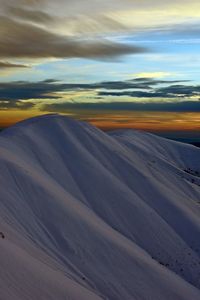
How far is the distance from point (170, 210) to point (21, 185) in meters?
11.3

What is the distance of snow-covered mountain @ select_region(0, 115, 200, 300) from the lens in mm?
15336

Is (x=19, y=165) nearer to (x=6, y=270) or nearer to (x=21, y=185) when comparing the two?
(x=21, y=185)

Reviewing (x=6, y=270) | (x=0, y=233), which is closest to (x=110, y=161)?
(x=0, y=233)

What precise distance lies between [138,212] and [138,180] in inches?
206

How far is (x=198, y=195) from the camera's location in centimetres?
3675

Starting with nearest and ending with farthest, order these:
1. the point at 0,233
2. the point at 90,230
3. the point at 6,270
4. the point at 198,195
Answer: the point at 6,270
the point at 0,233
the point at 90,230
the point at 198,195

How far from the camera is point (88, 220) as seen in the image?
22.2 m

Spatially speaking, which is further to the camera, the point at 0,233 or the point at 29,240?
the point at 29,240

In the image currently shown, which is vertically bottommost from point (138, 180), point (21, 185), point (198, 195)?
point (198, 195)

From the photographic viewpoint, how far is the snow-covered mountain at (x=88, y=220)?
15336mm

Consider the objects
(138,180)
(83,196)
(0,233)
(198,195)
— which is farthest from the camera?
(198,195)

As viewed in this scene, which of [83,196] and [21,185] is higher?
[21,185]

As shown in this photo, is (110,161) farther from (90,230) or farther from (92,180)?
(90,230)

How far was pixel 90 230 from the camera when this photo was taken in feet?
70.0
